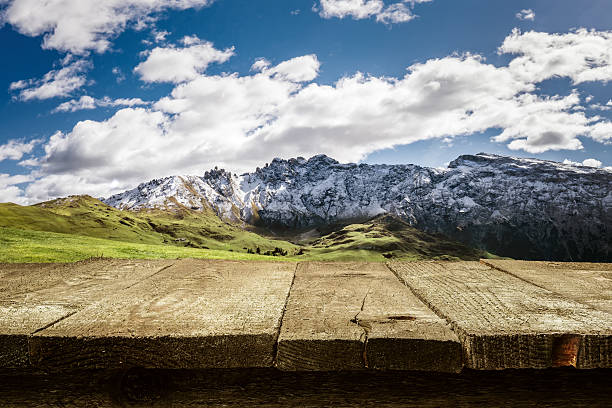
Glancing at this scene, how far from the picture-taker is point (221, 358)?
2.15 metres

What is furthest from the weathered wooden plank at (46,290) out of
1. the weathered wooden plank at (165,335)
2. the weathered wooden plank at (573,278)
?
the weathered wooden plank at (573,278)

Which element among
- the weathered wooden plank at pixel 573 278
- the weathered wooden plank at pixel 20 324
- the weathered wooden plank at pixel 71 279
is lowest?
the weathered wooden plank at pixel 573 278

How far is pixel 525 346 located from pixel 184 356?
6.17 feet

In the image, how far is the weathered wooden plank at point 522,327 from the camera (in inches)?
83.8

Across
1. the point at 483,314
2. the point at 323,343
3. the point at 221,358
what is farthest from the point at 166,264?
the point at 483,314

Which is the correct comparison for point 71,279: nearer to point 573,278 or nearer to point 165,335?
point 165,335

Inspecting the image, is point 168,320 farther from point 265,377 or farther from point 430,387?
point 430,387

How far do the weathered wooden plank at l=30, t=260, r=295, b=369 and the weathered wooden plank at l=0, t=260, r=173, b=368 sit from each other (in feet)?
0.41

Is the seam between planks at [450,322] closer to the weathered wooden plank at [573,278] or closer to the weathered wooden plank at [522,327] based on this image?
the weathered wooden plank at [522,327]

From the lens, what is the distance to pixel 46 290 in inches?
127

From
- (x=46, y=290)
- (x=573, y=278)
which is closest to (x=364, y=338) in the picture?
(x=46, y=290)

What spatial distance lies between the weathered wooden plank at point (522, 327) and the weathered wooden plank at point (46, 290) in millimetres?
2509

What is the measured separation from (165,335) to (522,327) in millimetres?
2038

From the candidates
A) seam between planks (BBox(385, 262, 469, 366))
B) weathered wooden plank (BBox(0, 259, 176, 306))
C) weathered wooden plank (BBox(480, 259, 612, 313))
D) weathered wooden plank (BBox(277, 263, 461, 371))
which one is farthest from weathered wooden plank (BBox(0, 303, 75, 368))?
weathered wooden plank (BBox(480, 259, 612, 313))
